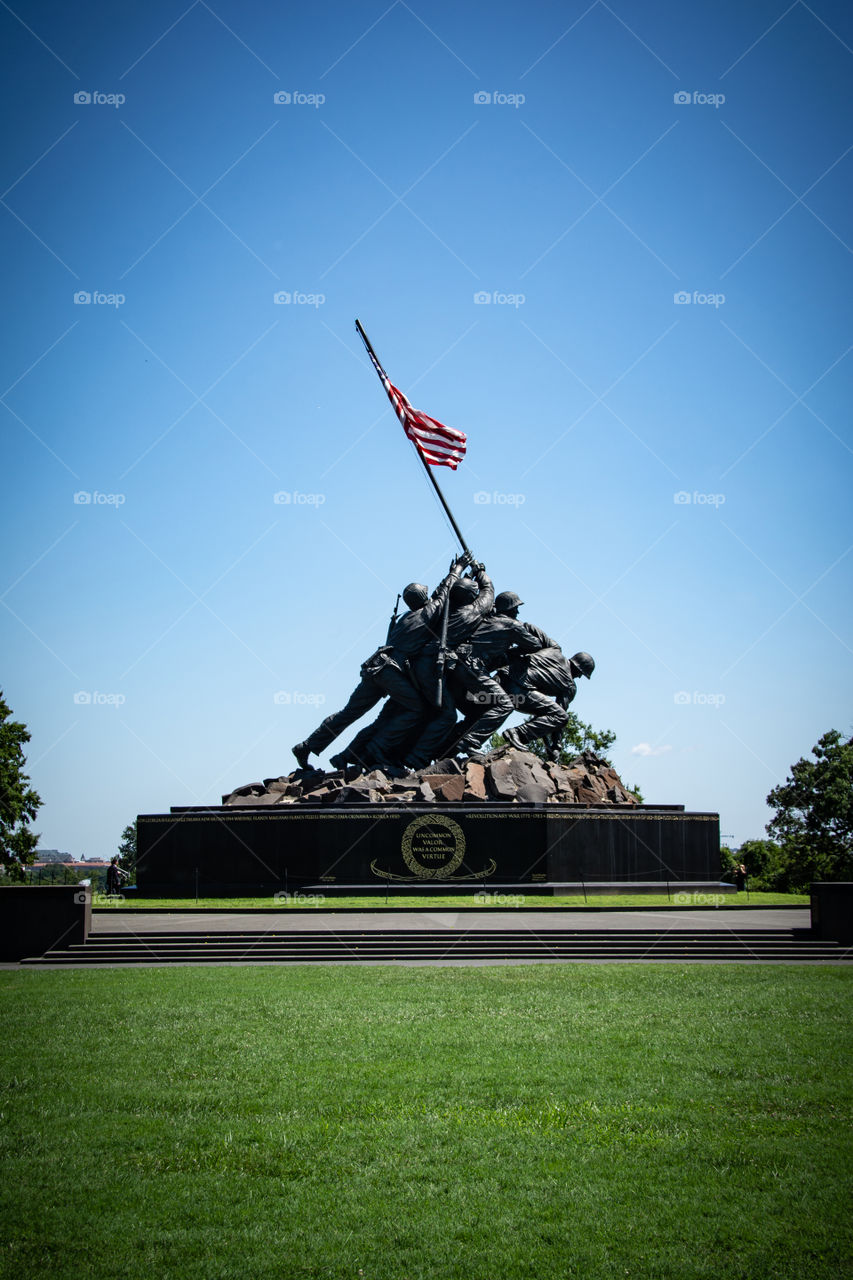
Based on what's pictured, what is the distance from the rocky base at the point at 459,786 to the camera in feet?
78.9

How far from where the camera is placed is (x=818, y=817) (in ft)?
141

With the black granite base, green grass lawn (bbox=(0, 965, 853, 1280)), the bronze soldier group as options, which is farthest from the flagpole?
green grass lawn (bbox=(0, 965, 853, 1280))

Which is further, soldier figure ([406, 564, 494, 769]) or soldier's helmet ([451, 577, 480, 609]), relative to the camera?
soldier's helmet ([451, 577, 480, 609])

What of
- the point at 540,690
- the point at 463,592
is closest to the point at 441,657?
the point at 463,592

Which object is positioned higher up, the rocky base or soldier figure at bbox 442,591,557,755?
soldier figure at bbox 442,591,557,755

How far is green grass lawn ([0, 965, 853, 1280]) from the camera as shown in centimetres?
523

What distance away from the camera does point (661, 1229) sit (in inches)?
213

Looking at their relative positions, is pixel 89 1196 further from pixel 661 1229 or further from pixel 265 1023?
pixel 265 1023

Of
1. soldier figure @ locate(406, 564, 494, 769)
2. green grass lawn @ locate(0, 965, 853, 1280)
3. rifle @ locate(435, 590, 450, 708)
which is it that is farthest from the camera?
soldier figure @ locate(406, 564, 494, 769)

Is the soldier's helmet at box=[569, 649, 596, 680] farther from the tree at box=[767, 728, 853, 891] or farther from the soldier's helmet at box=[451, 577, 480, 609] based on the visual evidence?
the tree at box=[767, 728, 853, 891]

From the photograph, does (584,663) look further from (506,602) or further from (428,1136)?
(428,1136)

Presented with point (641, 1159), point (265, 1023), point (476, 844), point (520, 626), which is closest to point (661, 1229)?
point (641, 1159)

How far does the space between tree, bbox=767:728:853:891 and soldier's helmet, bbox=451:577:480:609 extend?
20.1m

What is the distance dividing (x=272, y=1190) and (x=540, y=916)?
12.3 metres
